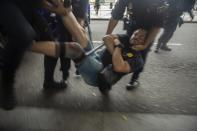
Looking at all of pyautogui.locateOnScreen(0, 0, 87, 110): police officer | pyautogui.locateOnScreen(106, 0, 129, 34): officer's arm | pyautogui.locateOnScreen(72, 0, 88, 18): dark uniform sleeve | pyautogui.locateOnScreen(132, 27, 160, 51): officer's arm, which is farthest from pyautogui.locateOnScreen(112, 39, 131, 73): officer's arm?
pyautogui.locateOnScreen(0, 0, 87, 110): police officer

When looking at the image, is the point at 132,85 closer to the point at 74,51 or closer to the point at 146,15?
the point at 146,15

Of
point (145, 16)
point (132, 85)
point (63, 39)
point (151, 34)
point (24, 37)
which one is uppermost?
point (24, 37)

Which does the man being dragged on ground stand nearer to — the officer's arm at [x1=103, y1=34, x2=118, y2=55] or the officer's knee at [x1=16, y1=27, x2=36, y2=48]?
the officer's arm at [x1=103, y1=34, x2=118, y2=55]

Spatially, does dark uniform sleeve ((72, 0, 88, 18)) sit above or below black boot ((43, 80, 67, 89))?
above

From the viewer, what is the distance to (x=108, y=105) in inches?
147

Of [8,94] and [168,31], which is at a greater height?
[8,94]

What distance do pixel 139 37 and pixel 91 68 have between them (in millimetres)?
693

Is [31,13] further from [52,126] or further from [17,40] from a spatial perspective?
[52,126]

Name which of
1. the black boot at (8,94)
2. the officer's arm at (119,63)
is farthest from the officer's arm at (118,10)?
the black boot at (8,94)

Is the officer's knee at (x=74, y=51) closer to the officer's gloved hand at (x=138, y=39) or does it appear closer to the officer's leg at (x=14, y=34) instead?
the officer's leg at (x=14, y=34)

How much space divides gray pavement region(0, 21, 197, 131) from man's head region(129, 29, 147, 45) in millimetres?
654

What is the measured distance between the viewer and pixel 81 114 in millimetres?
3447

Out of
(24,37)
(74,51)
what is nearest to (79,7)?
(74,51)

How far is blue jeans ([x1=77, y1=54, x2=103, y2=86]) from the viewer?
361cm
